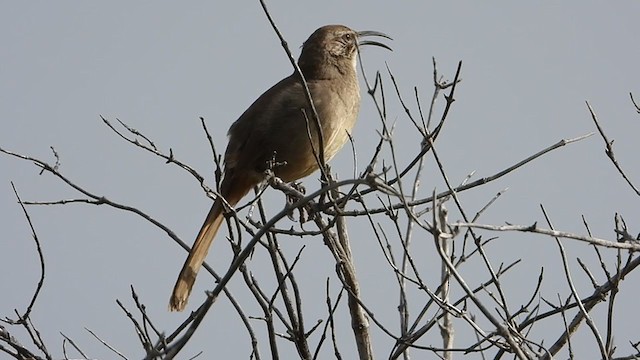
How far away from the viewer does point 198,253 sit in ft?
18.6

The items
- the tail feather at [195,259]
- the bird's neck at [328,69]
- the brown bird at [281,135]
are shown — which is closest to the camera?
the tail feather at [195,259]

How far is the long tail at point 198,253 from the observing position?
17.8 feet

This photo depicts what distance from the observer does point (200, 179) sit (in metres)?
4.59

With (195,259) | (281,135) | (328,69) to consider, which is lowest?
(195,259)

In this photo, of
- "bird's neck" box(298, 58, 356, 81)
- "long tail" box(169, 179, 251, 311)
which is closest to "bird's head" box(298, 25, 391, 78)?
"bird's neck" box(298, 58, 356, 81)

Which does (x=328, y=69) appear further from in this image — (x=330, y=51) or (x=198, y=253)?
(x=198, y=253)

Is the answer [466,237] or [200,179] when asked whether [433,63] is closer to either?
[466,237]

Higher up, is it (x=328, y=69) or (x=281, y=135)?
(x=328, y=69)

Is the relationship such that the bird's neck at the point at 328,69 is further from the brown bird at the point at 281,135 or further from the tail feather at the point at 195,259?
the tail feather at the point at 195,259

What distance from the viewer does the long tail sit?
17.8ft

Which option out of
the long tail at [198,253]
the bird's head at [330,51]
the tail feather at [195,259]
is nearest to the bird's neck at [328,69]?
the bird's head at [330,51]

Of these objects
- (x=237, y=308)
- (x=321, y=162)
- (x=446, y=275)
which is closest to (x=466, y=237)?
(x=446, y=275)

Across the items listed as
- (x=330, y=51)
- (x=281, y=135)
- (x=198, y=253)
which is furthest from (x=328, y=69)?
(x=198, y=253)

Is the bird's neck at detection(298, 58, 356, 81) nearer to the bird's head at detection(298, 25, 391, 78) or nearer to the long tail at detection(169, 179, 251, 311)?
the bird's head at detection(298, 25, 391, 78)
